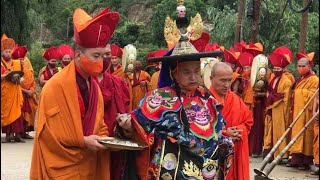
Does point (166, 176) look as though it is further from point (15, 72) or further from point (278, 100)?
point (15, 72)

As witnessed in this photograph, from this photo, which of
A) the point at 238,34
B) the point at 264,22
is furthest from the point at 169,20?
the point at 264,22

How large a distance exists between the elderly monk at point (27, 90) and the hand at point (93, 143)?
31.8 feet

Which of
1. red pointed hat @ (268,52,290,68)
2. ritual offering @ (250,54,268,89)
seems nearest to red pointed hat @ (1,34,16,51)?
ritual offering @ (250,54,268,89)

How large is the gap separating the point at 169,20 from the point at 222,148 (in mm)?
1025

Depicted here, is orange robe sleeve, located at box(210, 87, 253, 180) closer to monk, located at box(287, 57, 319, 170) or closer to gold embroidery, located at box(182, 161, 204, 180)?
gold embroidery, located at box(182, 161, 204, 180)

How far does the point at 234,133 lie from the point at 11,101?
8.37 metres

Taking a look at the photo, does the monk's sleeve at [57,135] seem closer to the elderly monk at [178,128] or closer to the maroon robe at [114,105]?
the elderly monk at [178,128]

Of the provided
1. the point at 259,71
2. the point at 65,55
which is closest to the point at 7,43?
the point at 65,55

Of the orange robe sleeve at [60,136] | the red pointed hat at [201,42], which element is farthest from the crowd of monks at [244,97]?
the orange robe sleeve at [60,136]

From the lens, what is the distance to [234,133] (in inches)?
210

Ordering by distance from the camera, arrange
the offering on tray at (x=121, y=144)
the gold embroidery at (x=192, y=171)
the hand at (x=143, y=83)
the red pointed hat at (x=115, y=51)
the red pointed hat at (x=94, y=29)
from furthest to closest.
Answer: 1. the hand at (x=143, y=83)
2. the red pointed hat at (x=115, y=51)
3. the gold embroidery at (x=192, y=171)
4. the red pointed hat at (x=94, y=29)
5. the offering on tray at (x=121, y=144)

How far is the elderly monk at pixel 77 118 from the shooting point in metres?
4.04

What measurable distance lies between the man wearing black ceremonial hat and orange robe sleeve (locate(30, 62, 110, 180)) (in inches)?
14.5

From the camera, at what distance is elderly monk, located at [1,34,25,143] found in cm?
1245
